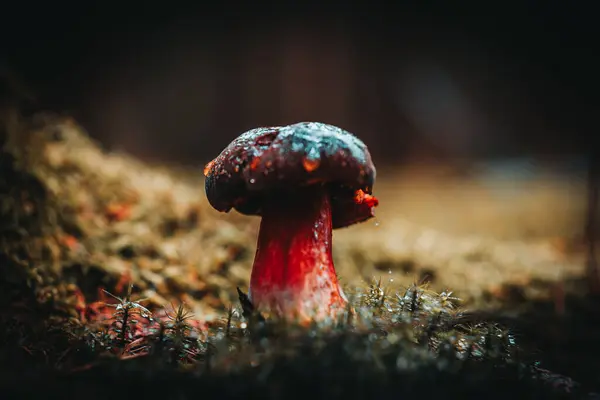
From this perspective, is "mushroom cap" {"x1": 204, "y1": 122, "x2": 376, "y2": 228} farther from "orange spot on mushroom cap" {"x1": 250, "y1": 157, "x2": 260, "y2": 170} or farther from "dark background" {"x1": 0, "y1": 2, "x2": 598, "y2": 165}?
"dark background" {"x1": 0, "y1": 2, "x2": 598, "y2": 165}

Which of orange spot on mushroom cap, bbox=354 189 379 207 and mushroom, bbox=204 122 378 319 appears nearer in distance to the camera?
mushroom, bbox=204 122 378 319

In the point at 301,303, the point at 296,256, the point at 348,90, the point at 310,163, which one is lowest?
the point at 301,303

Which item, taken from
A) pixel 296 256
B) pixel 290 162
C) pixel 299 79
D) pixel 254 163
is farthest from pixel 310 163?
pixel 299 79

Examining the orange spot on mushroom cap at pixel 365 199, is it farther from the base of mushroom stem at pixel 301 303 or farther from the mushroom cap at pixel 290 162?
the base of mushroom stem at pixel 301 303

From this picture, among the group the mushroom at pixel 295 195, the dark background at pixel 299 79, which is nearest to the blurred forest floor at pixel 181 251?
the mushroom at pixel 295 195

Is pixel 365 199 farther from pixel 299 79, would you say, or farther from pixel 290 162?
pixel 299 79

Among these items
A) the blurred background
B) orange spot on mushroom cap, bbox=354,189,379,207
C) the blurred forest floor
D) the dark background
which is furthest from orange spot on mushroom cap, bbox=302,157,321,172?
the dark background

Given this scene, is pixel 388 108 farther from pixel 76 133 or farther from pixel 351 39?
pixel 76 133

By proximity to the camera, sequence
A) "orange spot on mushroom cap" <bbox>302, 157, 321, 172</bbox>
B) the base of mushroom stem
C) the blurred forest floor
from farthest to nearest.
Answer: the blurred forest floor → the base of mushroom stem → "orange spot on mushroom cap" <bbox>302, 157, 321, 172</bbox>
